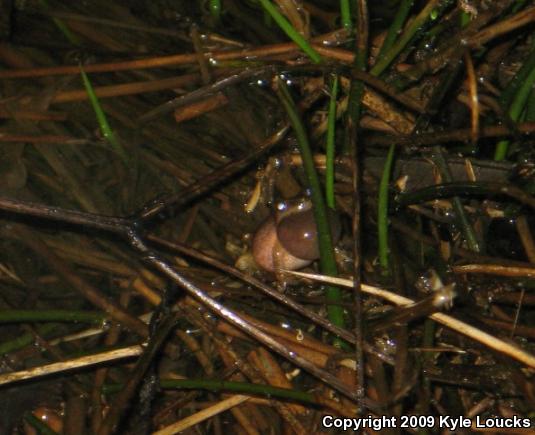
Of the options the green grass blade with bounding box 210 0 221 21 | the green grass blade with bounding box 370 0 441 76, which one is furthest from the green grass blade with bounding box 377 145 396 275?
the green grass blade with bounding box 210 0 221 21

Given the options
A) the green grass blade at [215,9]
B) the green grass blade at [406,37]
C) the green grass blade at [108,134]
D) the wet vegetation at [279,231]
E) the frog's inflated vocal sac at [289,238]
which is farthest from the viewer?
the green grass blade at [215,9]

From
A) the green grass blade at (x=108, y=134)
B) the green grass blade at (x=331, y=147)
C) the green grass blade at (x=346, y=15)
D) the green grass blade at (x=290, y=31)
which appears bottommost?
the green grass blade at (x=331, y=147)

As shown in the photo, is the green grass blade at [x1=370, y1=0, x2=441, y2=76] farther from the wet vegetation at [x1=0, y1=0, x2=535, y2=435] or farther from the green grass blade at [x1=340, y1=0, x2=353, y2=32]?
the green grass blade at [x1=340, y1=0, x2=353, y2=32]

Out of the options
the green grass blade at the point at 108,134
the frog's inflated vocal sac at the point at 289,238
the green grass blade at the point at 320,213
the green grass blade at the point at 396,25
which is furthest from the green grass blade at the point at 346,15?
the green grass blade at the point at 108,134

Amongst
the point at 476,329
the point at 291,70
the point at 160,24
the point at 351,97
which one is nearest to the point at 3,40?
the point at 160,24

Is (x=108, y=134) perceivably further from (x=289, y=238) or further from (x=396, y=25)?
(x=396, y=25)

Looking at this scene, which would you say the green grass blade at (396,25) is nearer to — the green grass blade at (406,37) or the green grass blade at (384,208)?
the green grass blade at (406,37)

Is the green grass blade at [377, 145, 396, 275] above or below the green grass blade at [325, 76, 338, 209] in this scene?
below

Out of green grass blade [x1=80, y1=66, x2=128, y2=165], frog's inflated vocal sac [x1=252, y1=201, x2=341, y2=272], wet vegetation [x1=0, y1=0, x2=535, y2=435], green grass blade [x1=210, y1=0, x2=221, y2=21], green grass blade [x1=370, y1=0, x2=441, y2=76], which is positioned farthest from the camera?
green grass blade [x1=210, y1=0, x2=221, y2=21]

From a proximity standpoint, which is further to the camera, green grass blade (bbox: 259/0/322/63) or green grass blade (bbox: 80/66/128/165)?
green grass blade (bbox: 80/66/128/165)
